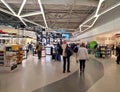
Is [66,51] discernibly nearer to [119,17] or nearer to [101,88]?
[101,88]

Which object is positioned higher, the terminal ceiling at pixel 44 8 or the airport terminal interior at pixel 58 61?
the terminal ceiling at pixel 44 8

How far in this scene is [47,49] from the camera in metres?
26.7

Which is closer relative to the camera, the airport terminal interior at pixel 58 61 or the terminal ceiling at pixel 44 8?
the airport terminal interior at pixel 58 61

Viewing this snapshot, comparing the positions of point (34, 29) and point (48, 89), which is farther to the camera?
point (34, 29)

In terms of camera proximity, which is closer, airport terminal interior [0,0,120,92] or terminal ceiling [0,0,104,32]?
airport terminal interior [0,0,120,92]

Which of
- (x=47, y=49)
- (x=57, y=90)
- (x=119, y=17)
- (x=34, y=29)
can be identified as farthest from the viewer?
(x=34, y=29)

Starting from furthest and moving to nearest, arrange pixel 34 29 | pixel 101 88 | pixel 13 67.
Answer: pixel 34 29 → pixel 13 67 → pixel 101 88

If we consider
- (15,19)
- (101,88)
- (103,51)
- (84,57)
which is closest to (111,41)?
(103,51)

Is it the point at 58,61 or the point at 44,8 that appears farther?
the point at 44,8

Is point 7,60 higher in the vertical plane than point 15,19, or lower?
lower

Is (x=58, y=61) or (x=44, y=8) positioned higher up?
(x=44, y=8)

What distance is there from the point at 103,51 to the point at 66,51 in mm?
13650

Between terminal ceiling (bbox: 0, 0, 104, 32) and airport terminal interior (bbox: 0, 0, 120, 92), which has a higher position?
terminal ceiling (bbox: 0, 0, 104, 32)

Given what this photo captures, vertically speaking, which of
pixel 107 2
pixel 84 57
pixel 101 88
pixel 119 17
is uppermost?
pixel 107 2
